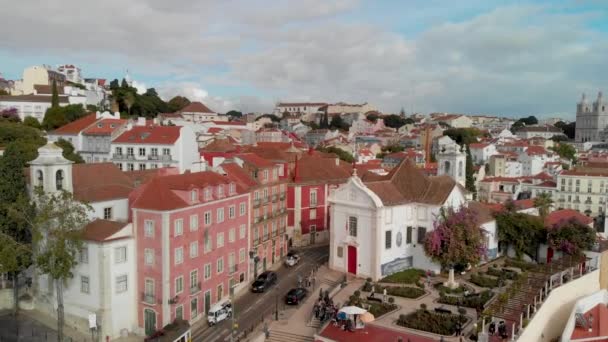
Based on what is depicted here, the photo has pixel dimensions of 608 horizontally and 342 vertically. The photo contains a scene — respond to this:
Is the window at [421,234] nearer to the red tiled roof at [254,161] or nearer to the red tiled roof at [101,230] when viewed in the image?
the red tiled roof at [254,161]

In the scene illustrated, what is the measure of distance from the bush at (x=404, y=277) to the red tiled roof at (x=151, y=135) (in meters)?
31.4

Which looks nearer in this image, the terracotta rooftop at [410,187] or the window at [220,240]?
the window at [220,240]

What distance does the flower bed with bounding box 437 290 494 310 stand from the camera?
36219mm

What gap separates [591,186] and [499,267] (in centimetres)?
4363

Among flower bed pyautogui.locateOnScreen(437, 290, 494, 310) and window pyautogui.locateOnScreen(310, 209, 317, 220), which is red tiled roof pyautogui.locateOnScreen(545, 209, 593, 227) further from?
window pyautogui.locateOnScreen(310, 209, 317, 220)

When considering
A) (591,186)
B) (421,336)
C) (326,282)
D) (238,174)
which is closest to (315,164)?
(238,174)

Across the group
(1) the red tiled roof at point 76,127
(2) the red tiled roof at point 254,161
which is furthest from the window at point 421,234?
(1) the red tiled roof at point 76,127

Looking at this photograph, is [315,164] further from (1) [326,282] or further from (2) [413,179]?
(1) [326,282]

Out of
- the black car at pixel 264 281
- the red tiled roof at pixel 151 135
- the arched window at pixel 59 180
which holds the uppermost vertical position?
the red tiled roof at pixel 151 135

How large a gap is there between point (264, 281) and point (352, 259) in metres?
7.62

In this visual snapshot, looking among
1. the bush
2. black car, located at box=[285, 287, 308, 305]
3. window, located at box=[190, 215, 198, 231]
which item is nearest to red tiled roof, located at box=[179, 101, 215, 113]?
window, located at box=[190, 215, 198, 231]

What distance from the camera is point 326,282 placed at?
43375 mm

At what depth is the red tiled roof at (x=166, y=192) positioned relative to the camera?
35.4 metres

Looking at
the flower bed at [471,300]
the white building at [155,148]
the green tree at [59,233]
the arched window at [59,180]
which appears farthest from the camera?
the white building at [155,148]
